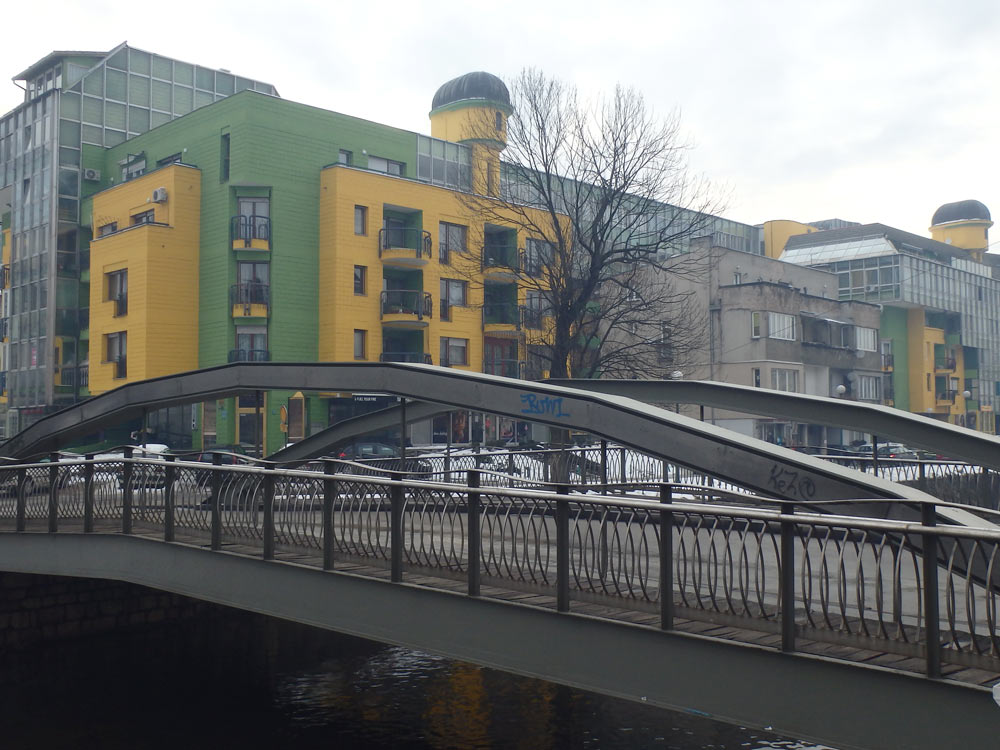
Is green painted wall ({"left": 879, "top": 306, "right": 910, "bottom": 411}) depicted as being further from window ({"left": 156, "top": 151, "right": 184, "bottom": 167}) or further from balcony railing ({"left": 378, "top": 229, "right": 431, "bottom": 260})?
window ({"left": 156, "top": 151, "right": 184, "bottom": 167})

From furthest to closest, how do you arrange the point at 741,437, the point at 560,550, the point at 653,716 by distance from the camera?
1. the point at 653,716
2. the point at 741,437
3. the point at 560,550

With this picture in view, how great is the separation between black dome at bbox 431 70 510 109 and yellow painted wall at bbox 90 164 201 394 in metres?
19.8

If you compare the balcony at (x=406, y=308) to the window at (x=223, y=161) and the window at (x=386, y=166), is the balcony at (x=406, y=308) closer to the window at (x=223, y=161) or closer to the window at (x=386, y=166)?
the window at (x=386, y=166)

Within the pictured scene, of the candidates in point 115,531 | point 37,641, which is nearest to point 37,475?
point 115,531

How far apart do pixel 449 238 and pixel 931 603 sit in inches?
1707

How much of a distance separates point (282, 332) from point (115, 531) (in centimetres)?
A: 3193

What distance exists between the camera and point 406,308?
1773 inches

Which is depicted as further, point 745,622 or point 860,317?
point 860,317

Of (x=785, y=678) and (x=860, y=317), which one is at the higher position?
(x=860, y=317)

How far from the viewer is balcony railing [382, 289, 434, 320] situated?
44594 millimetres

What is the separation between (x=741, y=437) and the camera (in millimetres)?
8195

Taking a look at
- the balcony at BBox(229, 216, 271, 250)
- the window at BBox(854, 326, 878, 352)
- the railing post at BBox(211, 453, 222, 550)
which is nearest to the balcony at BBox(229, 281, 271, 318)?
the balcony at BBox(229, 216, 271, 250)

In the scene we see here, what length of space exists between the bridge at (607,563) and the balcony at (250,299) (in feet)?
97.6

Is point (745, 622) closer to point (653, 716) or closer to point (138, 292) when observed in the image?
point (653, 716)
